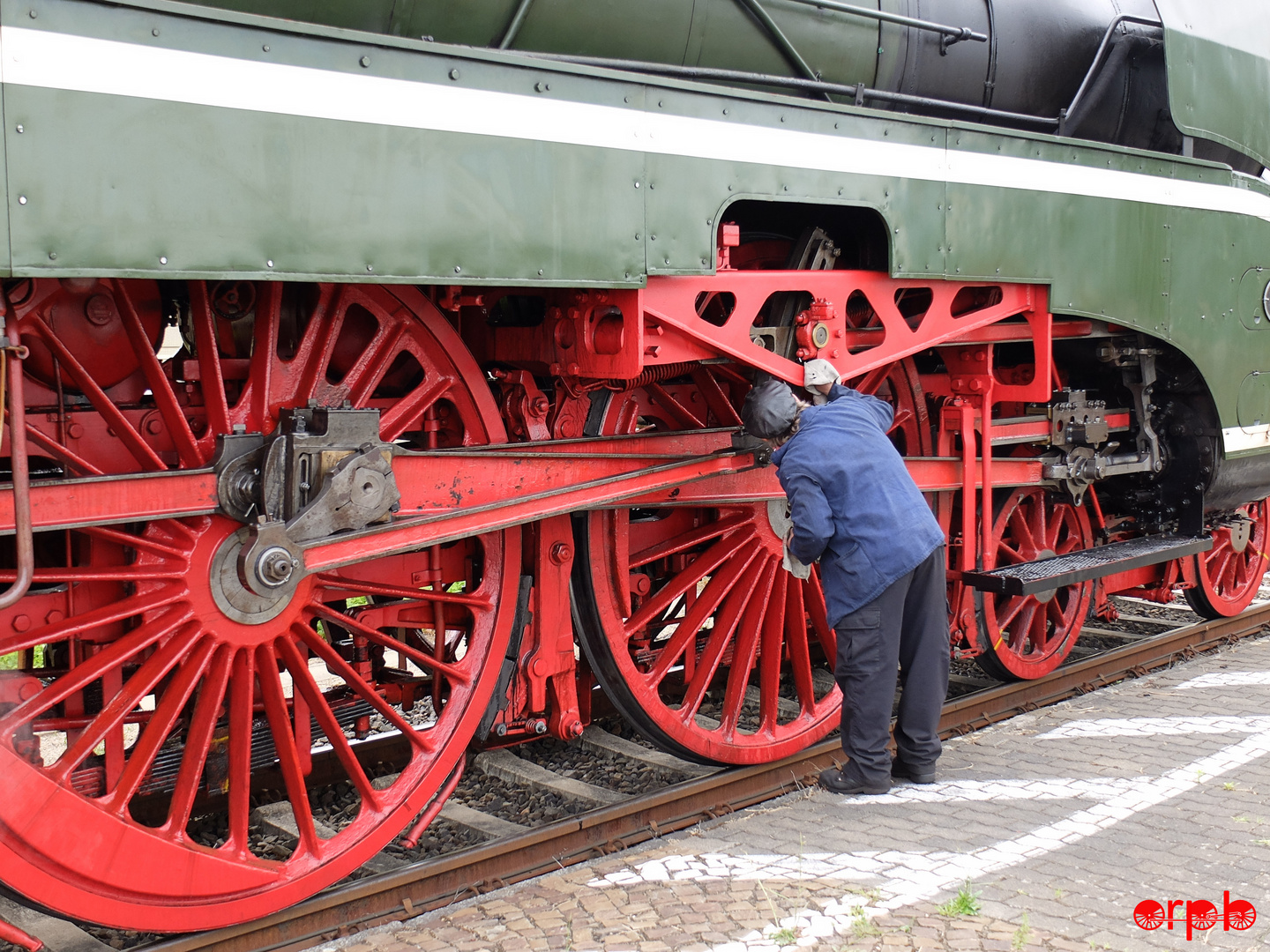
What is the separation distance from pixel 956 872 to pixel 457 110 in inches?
104

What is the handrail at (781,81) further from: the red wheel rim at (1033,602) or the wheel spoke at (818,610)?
the wheel spoke at (818,610)


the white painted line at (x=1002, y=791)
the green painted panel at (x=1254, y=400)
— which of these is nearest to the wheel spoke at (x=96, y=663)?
the white painted line at (x=1002, y=791)

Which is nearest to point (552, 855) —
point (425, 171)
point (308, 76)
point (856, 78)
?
point (425, 171)

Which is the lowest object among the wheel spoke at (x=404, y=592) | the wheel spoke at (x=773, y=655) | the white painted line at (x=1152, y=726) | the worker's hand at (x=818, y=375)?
the white painted line at (x=1152, y=726)

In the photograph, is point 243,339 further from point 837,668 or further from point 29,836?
point 837,668

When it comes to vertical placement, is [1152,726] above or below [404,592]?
below

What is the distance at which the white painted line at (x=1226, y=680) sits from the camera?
19.1 ft

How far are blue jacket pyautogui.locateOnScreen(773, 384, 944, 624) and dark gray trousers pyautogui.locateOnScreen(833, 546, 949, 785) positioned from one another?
0.10 m

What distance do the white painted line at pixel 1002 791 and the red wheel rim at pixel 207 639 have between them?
5.21 ft

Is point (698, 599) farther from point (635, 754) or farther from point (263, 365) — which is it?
point (263, 365)

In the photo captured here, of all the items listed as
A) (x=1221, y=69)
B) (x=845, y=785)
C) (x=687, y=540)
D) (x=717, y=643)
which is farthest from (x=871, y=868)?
(x=1221, y=69)

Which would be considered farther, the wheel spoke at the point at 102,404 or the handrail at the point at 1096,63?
the handrail at the point at 1096,63

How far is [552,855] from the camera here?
389 cm

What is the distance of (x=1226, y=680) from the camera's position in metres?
5.93
